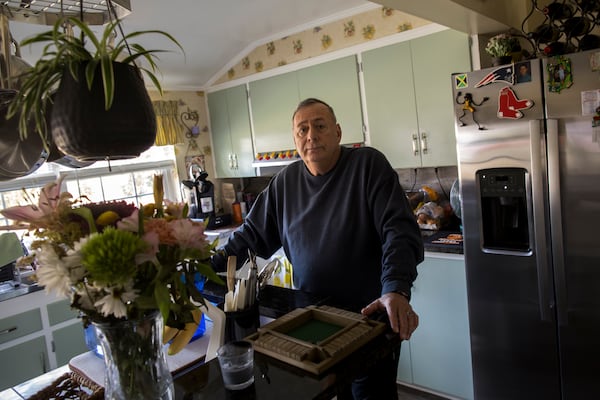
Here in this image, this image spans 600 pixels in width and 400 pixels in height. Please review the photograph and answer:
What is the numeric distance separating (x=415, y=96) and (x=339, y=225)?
61.1 inches

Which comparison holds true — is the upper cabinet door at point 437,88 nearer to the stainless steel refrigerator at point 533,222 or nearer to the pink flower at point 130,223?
the stainless steel refrigerator at point 533,222

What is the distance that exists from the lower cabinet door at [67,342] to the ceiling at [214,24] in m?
1.73

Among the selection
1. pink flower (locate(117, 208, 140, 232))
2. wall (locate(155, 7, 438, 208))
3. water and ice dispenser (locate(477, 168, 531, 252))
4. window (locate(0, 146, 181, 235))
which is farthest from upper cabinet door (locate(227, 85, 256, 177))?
pink flower (locate(117, 208, 140, 232))

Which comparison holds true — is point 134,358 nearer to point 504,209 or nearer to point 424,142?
point 504,209

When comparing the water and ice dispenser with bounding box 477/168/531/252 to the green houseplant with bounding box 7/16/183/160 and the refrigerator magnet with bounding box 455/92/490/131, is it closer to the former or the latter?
the refrigerator magnet with bounding box 455/92/490/131

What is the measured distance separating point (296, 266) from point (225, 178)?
2883mm

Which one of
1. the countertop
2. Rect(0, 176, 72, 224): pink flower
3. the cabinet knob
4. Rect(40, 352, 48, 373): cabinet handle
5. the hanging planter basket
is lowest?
Rect(40, 352, 48, 373): cabinet handle

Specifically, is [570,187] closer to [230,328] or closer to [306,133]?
[306,133]

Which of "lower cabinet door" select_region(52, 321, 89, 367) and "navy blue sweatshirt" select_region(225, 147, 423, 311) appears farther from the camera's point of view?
"lower cabinet door" select_region(52, 321, 89, 367)

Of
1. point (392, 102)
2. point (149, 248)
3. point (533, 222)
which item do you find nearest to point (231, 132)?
point (392, 102)

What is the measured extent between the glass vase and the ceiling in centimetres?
198

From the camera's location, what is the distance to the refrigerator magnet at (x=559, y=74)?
195cm

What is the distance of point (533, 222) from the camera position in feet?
6.84

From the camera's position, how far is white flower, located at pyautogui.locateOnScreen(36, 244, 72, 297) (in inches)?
28.3
